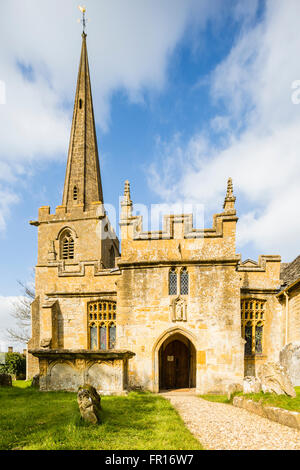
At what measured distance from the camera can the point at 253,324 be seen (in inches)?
533

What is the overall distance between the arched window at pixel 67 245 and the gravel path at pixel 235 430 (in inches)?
641

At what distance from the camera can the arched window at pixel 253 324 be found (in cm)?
1347

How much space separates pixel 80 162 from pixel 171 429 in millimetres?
21399

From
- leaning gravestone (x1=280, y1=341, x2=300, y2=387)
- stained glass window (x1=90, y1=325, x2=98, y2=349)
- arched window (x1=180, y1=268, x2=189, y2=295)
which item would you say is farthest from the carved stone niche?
stained glass window (x1=90, y1=325, x2=98, y2=349)

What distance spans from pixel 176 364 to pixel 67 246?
12.9 meters

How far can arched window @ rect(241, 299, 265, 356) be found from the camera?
44.2ft

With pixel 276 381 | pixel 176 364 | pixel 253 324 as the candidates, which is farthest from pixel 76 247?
pixel 276 381

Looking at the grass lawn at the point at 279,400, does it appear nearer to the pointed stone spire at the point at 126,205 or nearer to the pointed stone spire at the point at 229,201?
the pointed stone spire at the point at 229,201

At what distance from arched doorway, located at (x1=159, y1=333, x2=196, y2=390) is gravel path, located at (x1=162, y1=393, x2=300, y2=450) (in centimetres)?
528

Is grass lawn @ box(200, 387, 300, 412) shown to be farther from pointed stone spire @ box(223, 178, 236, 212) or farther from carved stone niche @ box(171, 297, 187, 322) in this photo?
pointed stone spire @ box(223, 178, 236, 212)

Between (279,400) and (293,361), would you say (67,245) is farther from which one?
(279,400)

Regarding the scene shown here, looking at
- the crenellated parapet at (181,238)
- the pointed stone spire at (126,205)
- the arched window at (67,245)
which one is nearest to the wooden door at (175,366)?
the crenellated parapet at (181,238)

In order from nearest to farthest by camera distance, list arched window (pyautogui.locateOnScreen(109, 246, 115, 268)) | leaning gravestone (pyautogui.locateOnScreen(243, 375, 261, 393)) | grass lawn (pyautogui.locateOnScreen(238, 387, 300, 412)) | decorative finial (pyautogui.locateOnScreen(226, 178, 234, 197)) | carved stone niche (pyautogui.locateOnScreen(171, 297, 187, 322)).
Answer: grass lawn (pyautogui.locateOnScreen(238, 387, 300, 412))
leaning gravestone (pyautogui.locateOnScreen(243, 375, 261, 393))
carved stone niche (pyautogui.locateOnScreen(171, 297, 187, 322))
decorative finial (pyautogui.locateOnScreen(226, 178, 234, 197))
arched window (pyautogui.locateOnScreen(109, 246, 115, 268))

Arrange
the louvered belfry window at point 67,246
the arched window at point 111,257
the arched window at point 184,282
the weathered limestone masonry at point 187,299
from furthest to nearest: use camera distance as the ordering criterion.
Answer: the arched window at point 111,257, the louvered belfry window at point 67,246, the arched window at point 184,282, the weathered limestone masonry at point 187,299
